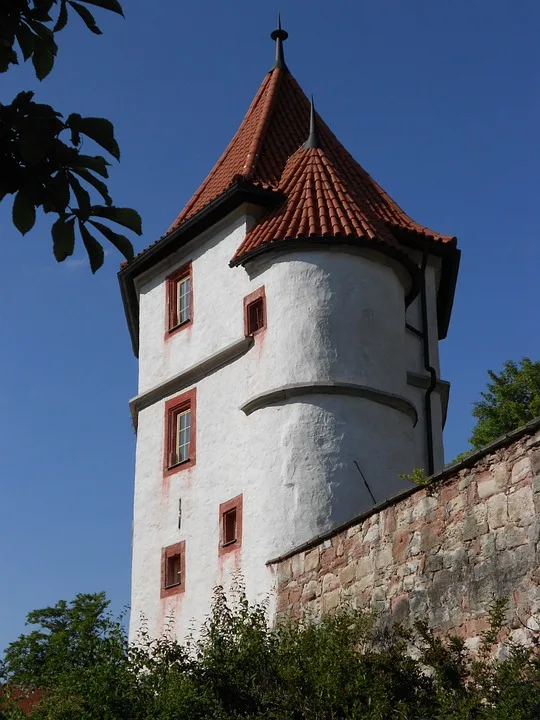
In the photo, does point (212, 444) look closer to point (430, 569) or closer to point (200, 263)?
point (200, 263)

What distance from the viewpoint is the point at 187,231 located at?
2133cm

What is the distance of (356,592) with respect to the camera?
13.9 meters

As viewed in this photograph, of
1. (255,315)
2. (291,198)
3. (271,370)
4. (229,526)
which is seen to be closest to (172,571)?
(229,526)

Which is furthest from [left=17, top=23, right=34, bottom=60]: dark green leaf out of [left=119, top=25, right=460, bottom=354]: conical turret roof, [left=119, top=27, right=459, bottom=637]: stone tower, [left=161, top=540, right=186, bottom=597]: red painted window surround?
[left=161, top=540, right=186, bottom=597]: red painted window surround

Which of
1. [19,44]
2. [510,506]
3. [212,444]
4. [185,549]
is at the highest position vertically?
[212,444]

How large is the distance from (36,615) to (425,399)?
2207 cm

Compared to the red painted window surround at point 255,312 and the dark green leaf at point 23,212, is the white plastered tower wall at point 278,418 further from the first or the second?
the dark green leaf at point 23,212

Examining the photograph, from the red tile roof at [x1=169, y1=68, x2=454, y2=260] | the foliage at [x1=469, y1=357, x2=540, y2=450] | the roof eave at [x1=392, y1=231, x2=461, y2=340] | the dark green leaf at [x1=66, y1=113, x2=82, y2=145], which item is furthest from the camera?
the foliage at [x1=469, y1=357, x2=540, y2=450]

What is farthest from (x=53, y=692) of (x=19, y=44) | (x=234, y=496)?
(x=19, y=44)

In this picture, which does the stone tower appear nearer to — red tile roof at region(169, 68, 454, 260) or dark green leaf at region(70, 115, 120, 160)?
red tile roof at region(169, 68, 454, 260)

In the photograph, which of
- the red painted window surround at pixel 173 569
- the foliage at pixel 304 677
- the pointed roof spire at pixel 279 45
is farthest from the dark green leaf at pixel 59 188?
the pointed roof spire at pixel 279 45

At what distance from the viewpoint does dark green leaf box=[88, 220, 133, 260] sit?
480 centimetres

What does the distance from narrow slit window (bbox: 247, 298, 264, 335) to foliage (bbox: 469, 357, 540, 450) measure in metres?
10.8

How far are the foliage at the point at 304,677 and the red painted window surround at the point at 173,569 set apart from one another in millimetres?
3941
